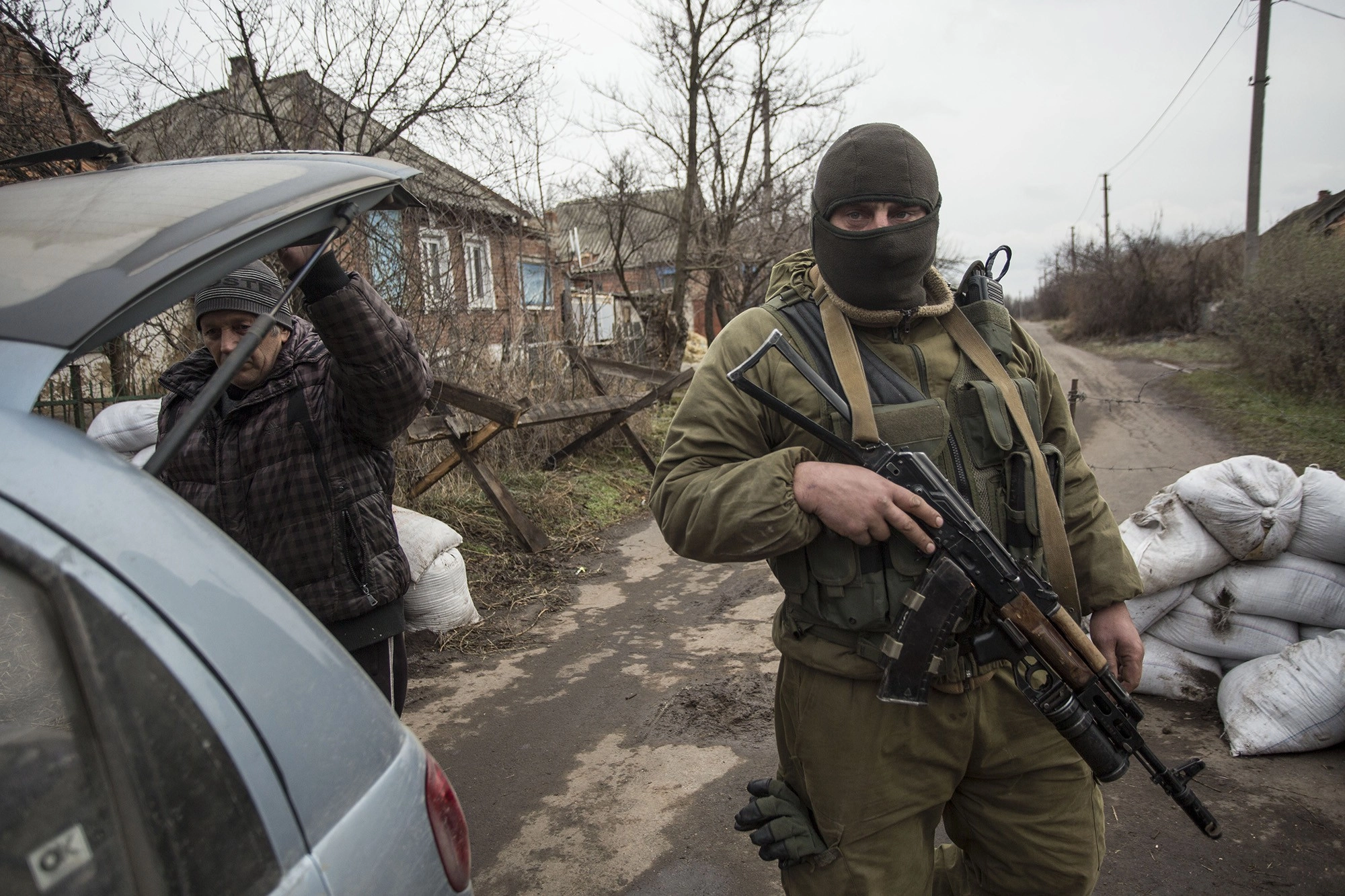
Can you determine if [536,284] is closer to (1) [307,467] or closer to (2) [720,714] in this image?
(2) [720,714]

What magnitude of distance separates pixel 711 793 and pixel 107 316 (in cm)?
257

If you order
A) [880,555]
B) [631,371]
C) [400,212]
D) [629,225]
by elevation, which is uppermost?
[629,225]

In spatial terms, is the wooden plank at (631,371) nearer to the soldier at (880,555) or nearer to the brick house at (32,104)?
the brick house at (32,104)

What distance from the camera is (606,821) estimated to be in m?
2.81

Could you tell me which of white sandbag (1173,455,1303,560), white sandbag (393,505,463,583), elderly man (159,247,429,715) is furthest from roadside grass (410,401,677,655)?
white sandbag (1173,455,1303,560)

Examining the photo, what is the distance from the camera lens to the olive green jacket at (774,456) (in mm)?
1616

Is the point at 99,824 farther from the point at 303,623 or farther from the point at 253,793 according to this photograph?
the point at 303,623

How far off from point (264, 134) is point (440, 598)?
448 cm

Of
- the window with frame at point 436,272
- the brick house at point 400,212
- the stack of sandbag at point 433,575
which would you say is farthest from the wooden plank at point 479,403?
the window with frame at point 436,272

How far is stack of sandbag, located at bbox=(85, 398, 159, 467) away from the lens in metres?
3.70

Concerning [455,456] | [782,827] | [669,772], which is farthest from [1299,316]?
[782,827]

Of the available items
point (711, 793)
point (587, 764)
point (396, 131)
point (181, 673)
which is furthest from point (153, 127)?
point (181, 673)

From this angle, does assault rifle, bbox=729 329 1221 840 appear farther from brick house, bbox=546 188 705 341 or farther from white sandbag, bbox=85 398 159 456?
brick house, bbox=546 188 705 341

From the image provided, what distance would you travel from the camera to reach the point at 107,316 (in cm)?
94
